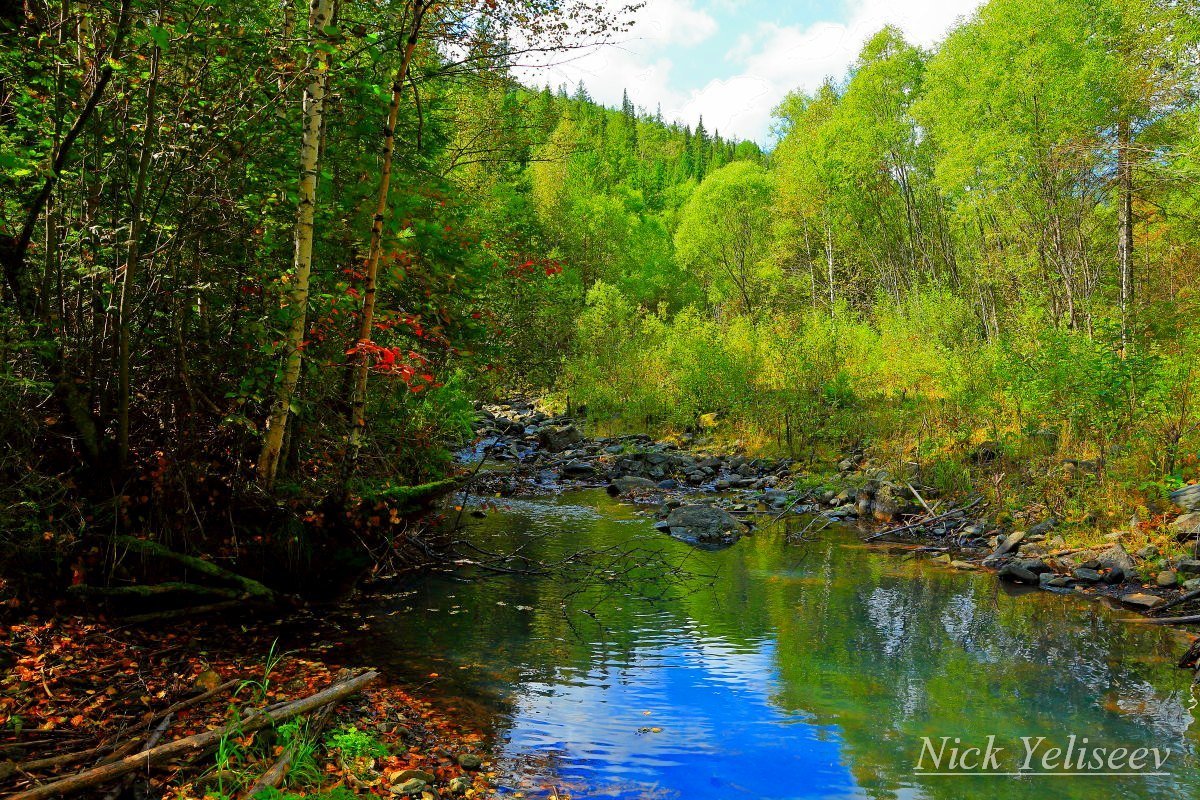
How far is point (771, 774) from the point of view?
5.24 meters

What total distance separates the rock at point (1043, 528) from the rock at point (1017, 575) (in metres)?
1.53

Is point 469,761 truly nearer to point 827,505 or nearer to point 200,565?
point 200,565

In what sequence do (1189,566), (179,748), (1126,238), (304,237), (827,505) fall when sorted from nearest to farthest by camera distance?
(179,748), (304,237), (1189,566), (827,505), (1126,238)

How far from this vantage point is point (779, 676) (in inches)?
276

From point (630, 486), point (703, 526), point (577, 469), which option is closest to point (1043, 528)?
point (703, 526)

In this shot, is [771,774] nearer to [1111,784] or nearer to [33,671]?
[1111,784]

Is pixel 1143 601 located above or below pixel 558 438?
below

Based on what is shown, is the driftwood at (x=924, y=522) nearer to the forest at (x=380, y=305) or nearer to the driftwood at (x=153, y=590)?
the forest at (x=380, y=305)

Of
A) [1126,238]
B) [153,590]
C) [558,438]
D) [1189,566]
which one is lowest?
[1189,566]

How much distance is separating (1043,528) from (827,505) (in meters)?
4.52

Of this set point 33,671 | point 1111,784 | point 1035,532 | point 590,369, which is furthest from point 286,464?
point 590,369

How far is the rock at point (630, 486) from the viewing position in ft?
55.2

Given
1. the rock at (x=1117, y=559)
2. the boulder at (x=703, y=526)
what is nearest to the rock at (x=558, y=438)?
the boulder at (x=703, y=526)

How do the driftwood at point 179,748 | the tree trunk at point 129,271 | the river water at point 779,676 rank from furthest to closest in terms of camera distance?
the tree trunk at point 129,271, the river water at point 779,676, the driftwood at point 179,748
